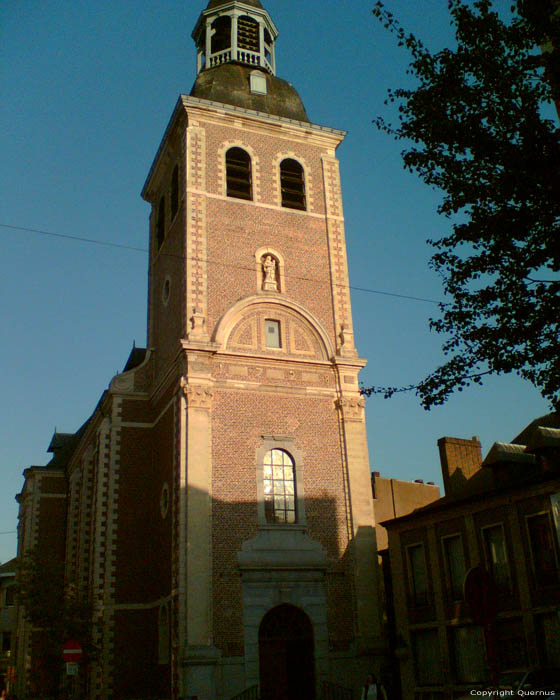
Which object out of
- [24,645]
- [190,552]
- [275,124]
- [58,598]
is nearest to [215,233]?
[275,124]

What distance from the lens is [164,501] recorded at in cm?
2384

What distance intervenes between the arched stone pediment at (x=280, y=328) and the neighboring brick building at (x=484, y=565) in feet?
20.2

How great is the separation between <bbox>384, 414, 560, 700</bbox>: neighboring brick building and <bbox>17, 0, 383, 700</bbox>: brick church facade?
1356mm

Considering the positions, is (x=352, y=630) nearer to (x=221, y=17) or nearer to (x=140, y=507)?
(x=140, y=507)

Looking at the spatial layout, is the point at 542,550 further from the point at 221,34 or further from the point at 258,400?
the point at 221,34

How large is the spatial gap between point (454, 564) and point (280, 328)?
9.03 metres

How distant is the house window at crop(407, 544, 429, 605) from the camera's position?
22.5m

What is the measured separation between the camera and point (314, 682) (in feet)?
68.9

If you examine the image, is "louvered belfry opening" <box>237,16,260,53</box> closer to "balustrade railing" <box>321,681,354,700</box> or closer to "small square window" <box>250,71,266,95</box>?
"small square window" <box>250,71,266,95</box>

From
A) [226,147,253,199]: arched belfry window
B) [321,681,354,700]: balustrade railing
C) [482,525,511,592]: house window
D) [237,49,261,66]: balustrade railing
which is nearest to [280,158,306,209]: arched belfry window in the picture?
[226,147,253,199]: arched belfry window

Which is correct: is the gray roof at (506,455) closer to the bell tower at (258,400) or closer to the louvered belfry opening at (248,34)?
the bell tower at (258,400)

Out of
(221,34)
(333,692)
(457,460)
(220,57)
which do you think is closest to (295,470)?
(457,460)

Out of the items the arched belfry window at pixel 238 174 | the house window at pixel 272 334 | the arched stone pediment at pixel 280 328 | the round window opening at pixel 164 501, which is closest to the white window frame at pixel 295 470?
the arched stone pediment at pixel 280 328

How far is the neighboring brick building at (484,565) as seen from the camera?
61.2ft
